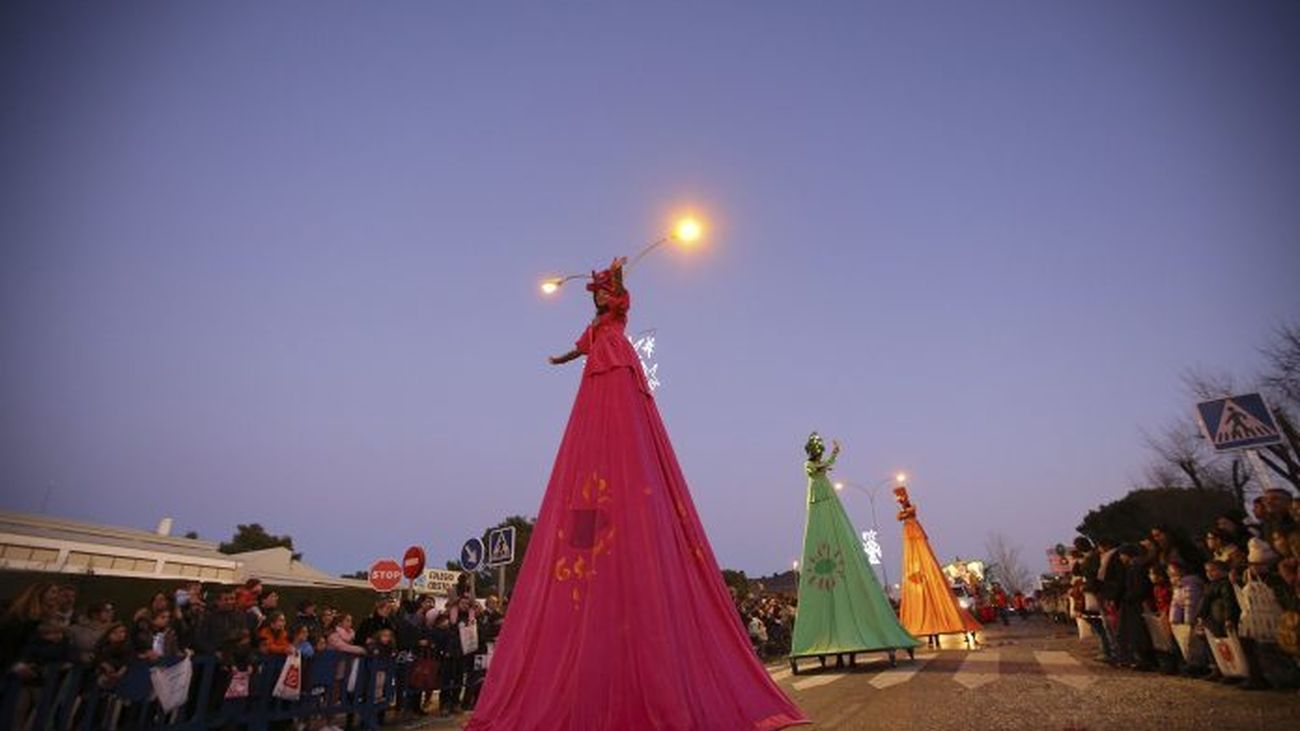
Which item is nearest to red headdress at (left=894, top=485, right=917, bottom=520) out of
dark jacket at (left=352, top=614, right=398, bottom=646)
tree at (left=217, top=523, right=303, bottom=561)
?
dark jacket at (left=352, top=614, right=398, bottom=646)

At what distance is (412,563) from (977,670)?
37.0 feet

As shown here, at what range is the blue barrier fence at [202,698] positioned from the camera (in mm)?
5895

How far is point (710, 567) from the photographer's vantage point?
206 inches

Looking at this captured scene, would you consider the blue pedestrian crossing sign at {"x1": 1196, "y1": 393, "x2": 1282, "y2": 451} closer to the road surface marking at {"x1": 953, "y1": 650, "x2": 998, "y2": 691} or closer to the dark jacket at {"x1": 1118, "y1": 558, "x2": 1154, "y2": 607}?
the dark jacket at {"x1": 1118, "y1": 558, "x2": 1154, "y2": 607}

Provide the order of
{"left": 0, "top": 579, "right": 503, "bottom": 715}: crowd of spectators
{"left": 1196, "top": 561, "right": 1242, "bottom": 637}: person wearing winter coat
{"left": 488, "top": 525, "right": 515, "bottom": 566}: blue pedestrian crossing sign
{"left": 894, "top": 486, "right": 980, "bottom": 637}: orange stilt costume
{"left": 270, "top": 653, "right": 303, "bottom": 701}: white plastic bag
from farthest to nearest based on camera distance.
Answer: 1. {"left": 894, "top": 486, "right": 980, "bottom": 637}: orange stilt costume
2. {"left": 488, "top": 525, "right": 515, "bottom": 566}: blue pedestrian crossing sign
3. {"left": 270, "top": 653, "right": 303, "bottom": 701}: white plastic bag
4. {"left": 1196, "top": 561, "right": 1242, "bottom": 637}: person wearing winter coat
5. {"left": 0, "top": 579, "right": 503, "bottom": 715}: crowd of spectators

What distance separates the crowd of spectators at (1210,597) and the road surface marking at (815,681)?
14.7 ft

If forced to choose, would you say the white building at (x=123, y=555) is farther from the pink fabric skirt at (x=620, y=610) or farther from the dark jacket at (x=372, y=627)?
the pink fabric skirt at (x=620, y=610)

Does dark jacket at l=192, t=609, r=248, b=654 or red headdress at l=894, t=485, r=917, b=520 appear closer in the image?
dark jacket at l=192, t=609, r=248, b=654

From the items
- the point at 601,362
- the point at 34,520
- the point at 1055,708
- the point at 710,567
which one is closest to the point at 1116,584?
the point at 1055,708

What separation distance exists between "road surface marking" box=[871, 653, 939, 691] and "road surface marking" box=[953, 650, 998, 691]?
2.22ft

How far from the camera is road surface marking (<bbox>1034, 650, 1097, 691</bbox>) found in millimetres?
7761

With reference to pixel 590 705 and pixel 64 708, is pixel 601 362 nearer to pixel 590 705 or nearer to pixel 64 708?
pixel 590 705

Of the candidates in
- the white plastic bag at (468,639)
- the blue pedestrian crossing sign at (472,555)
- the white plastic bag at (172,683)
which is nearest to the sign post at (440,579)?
the blue pedestrian crossing sign at (472,555)

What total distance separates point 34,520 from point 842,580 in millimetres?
34347
